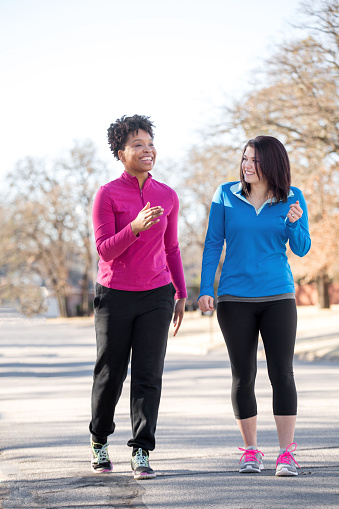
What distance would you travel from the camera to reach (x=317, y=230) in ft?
113

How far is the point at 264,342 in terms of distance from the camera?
4461 mm

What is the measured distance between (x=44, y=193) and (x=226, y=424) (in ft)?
157

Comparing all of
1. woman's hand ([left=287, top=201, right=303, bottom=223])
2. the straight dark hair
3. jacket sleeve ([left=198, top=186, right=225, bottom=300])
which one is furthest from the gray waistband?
the straight dark hair

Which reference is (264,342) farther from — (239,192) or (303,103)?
(303,103)

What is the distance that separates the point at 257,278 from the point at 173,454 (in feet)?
4.83

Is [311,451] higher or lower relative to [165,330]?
lower

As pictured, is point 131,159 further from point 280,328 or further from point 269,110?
point 269,110

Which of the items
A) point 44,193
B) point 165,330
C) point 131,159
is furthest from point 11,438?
point 44,193

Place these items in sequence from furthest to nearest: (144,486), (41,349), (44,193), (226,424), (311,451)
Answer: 1. (44,193)
2. (41,349)
3. (226,424)
4. (311,451)
5. (144,486)

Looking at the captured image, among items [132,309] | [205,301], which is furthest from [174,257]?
[132,309]

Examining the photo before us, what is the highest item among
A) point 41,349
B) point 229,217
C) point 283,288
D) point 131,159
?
point 131,159

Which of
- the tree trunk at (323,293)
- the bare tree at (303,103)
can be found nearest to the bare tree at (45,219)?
the tree trunk at (323,293)

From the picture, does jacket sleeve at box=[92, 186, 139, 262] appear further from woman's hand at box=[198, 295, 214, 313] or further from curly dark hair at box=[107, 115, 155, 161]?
woman's hand at box=[198, 295, 214, 313]

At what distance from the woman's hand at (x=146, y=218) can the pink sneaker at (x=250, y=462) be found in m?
1.37
